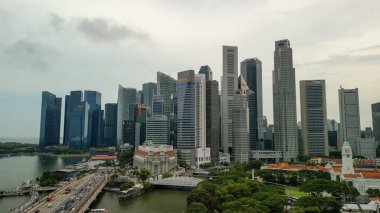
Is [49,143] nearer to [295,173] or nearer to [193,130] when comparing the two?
[193,130]

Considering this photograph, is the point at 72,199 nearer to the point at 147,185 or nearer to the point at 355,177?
the point at 147,185

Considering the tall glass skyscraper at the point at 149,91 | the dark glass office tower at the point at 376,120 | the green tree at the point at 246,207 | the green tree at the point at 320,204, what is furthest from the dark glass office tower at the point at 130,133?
the green tree at the point at 320,204

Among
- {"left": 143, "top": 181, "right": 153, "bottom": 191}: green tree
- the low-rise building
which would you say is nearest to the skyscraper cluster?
the low-rise building

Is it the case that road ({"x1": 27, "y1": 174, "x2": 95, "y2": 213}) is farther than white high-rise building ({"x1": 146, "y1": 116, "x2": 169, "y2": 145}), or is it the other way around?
white high-rise building ({"x1": 146, "y1": 116, "x2": 169, "y2": 145})

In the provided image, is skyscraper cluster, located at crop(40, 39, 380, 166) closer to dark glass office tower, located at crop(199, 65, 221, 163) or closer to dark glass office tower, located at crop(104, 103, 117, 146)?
dark glass office tower, located at crop(199, 65, 221, 163)

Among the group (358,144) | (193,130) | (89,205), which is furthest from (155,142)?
(358,144)

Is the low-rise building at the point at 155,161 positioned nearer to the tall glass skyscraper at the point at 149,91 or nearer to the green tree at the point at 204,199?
the green tree at the point at 204,199
